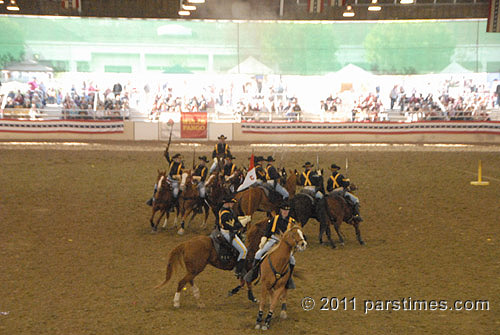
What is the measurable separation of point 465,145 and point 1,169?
2661 centimetres

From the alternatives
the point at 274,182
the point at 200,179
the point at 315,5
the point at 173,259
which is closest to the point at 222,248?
the point at 173,259

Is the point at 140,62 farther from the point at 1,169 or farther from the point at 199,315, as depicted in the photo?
the point at 199,315

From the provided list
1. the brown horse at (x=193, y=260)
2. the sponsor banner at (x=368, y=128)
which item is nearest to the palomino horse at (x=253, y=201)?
the brown horse at (x=193, y=260)

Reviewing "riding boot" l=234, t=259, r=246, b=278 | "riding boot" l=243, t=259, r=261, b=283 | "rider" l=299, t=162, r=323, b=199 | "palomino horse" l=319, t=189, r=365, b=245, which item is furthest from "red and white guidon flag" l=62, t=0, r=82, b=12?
"riding boot" l=243, t=259, r=261, b=283

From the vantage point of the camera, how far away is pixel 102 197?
1905cm

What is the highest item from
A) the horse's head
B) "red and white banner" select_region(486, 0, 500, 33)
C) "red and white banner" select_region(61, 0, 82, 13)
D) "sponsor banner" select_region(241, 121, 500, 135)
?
"red and white banner" select_region(61, 0, 82, 13)

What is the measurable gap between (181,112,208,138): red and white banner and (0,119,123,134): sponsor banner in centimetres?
429

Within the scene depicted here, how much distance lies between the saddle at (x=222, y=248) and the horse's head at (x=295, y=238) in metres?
1.50

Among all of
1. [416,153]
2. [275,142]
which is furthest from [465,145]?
[275,142]

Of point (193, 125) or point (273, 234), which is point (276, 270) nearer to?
point (273, 234)

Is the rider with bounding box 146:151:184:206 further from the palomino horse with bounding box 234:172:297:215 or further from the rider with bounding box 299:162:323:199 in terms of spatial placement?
the rider with bounding box 299:162:323:199

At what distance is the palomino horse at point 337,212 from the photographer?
13703 millimetres

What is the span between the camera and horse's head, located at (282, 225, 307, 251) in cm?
851

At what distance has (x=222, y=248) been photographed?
987cm
